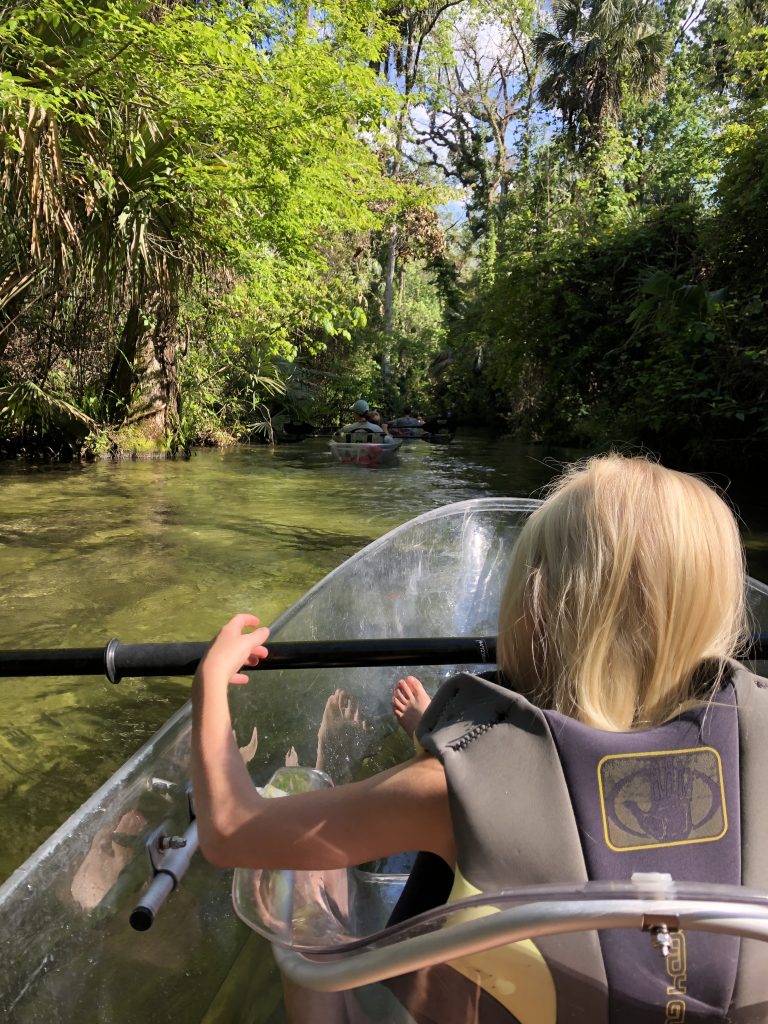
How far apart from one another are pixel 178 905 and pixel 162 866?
0.11 m

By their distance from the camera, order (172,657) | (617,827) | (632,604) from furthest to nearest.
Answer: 1. (172,657)
2. (632,604)
3. (617,827)

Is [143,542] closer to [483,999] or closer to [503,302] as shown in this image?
[483,999]

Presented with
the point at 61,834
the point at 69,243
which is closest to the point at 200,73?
the point at 69,243

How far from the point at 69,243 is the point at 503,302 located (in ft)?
30.8

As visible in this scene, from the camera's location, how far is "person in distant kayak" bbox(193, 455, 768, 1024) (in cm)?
92

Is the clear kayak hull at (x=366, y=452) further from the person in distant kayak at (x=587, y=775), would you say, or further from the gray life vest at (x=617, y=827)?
the gray life vest at (x=617, y=827)

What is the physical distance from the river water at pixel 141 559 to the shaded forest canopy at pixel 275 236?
4.73 ft

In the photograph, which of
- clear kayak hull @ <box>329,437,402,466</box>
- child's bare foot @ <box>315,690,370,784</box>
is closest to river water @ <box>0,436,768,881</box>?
clear kayak hull @ <box>329,437,402,466</box>

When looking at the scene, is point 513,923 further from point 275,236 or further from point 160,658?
point 275,236

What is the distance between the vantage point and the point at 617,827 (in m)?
0.93

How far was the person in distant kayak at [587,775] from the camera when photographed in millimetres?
919

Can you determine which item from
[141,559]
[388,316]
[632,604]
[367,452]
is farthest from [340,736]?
[388,316]

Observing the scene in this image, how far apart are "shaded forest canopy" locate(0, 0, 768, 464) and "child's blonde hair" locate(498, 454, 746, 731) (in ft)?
21.6

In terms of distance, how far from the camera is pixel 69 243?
27.9ft
